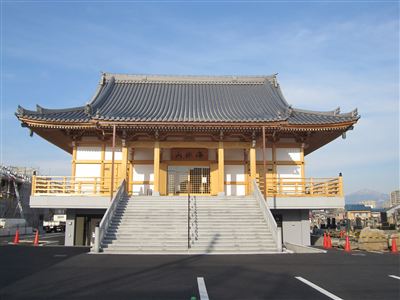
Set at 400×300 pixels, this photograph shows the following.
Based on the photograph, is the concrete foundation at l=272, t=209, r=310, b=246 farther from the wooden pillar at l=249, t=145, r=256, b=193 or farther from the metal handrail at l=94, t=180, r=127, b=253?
the metal handrail at l=94, t=180, r=127, b=253

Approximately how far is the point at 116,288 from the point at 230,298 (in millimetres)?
2410

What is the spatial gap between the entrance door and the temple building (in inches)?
2.3

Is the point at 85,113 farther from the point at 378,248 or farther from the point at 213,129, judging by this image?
the point at 378,248

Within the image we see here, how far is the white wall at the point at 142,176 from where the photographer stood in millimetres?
21544

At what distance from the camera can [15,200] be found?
4966 cm

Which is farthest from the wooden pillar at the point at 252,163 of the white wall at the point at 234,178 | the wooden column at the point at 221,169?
the wooden column at the point at 221,169

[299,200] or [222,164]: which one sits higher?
[222,164]

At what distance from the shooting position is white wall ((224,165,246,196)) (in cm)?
2177

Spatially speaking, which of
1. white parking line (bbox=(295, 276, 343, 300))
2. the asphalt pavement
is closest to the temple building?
the asphalt pavement

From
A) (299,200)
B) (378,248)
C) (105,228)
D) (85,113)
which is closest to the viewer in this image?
(105,228)

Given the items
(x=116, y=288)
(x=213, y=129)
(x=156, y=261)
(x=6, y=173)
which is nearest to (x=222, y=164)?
(x=213, y=129)

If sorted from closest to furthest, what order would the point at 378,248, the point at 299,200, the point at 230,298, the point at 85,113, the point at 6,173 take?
the point at 230,298, the point at 378,248, the point at 299,200, the point at 85,113, the point at 6,173

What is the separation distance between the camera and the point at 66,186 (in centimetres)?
1953

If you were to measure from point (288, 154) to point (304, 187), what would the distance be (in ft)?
7.75
